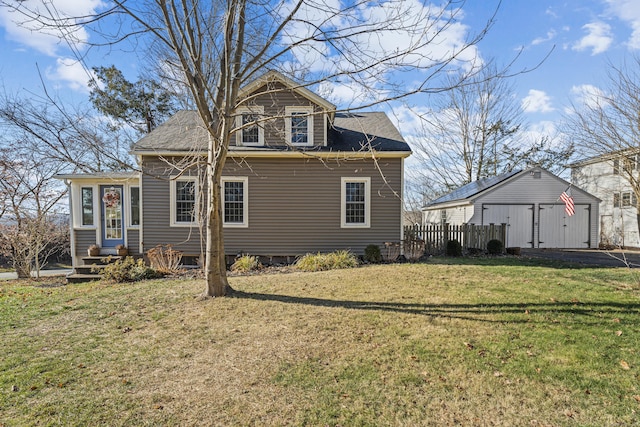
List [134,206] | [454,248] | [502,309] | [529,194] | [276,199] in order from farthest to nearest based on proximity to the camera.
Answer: [529,194], [454,248], [134,206], [276,199], [502,309]

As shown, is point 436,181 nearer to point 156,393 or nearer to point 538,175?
point 538,175

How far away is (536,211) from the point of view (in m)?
16.1

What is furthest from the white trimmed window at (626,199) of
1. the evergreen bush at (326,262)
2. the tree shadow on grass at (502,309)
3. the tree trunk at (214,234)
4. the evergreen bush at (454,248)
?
the tree trunk at (214,234)

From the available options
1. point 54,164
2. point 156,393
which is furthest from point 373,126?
point 54,164

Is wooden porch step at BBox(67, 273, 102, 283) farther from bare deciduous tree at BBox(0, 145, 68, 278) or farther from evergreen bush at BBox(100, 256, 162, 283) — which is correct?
bare deciduous tree at BBox(0, 145, 68, 278)

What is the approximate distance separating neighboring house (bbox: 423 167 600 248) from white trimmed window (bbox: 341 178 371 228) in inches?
307

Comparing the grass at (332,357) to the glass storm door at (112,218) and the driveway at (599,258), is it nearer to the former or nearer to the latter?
the driveway at (599,258)

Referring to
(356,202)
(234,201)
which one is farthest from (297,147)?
(234,201)

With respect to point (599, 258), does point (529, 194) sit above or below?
above

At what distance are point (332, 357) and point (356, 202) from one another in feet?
25.1

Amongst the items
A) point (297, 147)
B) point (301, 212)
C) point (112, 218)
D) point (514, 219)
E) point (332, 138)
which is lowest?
point (514, 219)

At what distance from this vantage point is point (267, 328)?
4.86 metres

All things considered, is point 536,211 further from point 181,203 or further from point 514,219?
point 181,203

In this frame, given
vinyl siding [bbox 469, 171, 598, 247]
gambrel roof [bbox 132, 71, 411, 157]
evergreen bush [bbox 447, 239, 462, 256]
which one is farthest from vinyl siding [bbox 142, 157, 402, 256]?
vinyl siding [bbox 469, 171, 598, 247]
